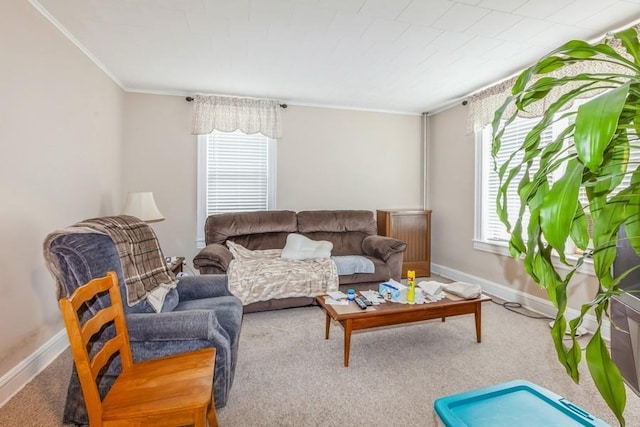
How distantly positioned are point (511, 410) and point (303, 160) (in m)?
3.71

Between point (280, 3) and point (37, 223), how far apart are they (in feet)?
7.44

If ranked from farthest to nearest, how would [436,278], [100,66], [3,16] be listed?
[436,278], [100,66], [3,16]

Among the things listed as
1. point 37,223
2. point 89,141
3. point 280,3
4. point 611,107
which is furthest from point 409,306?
point 89,141

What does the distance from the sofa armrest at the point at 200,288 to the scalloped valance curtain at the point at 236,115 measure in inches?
88.7

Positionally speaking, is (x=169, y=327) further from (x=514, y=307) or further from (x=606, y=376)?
(x=514, y=307)

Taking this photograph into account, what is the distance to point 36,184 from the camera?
2162mm

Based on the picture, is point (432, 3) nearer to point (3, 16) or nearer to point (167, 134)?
point (3, 16)

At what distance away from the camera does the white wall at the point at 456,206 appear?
375 centimetres

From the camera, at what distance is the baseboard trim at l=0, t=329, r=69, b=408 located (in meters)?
1.84

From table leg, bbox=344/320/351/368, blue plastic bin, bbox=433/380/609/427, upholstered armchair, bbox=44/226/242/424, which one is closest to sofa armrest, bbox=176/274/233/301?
upholstered armchair, bbox=44/226/242/424

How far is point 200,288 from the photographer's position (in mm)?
2283

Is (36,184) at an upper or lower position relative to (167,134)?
lower

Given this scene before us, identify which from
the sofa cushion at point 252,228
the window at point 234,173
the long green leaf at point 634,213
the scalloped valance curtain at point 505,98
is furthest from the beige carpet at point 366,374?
the scalloped valance curtain at point 505,98

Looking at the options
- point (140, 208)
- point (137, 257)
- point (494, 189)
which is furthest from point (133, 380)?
point (494, 189)
